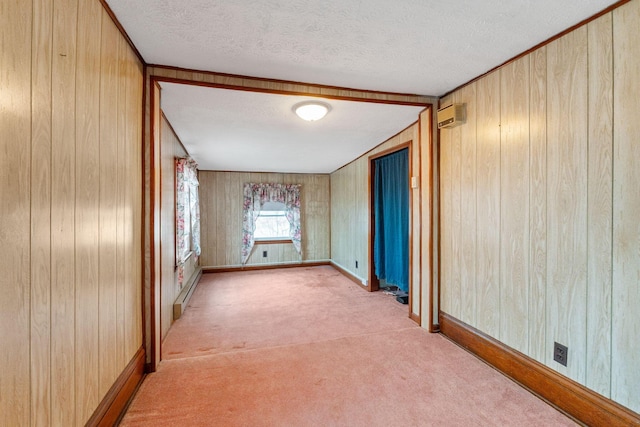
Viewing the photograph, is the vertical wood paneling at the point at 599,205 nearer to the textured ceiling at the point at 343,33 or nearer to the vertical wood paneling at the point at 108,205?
the textured ceiling at the point at 343,33

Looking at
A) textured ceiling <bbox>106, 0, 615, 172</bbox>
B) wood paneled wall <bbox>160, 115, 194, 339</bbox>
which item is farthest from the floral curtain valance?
textured ceiling <bbox>106, 0, 615, 172</bbox>

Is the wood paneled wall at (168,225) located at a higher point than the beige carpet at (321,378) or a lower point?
higher

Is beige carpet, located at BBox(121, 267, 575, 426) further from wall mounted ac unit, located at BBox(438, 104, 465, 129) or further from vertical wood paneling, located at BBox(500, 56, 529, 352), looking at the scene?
wall mounted ac unit, located at BBox(438, 104, 465, 129)

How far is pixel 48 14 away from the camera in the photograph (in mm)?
979

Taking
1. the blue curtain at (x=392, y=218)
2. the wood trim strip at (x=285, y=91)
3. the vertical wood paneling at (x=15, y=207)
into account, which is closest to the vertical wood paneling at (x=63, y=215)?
the vertical wood paneling at (x=15, y=207)

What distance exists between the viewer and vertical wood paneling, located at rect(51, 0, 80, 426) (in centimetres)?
102

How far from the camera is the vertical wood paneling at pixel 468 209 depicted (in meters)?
2.24

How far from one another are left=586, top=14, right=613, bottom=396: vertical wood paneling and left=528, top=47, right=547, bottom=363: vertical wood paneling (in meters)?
0.24

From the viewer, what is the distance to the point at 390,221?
13.0 ft

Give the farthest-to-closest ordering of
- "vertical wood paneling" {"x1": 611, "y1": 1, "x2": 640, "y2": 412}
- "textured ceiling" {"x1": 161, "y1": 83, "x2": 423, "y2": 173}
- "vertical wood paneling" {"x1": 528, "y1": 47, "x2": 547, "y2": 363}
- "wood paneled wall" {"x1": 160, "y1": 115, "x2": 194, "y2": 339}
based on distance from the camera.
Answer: "wood paneled wall" {"x1": 160, "y1": 115, "x2": 194, "y2": 339} < "textured ceiling" {"x1": 161, "y1": 83, "x2": 423, "y2": 173} < "vertical wood paneling" {"x1": 528, "y1": 47, "x2": 547, "y2": 363} < "vertical wood paneling" {"x1": 611, "y1": 1, "x2": 640, "y2": 412}

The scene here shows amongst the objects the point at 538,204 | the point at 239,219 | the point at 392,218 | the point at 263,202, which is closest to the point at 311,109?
the point at 538,204

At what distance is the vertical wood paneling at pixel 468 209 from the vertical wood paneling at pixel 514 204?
26 centimetres

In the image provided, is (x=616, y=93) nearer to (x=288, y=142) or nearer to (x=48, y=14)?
(x=48, y=14)

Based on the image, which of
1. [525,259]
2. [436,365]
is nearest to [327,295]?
[436,365]
